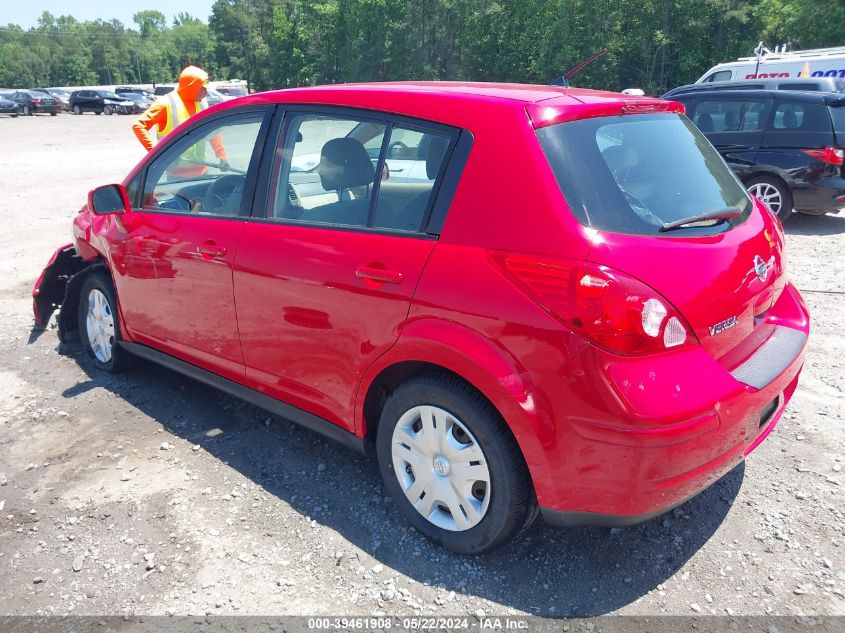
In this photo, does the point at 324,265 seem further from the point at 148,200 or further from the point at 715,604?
the point at 715,604

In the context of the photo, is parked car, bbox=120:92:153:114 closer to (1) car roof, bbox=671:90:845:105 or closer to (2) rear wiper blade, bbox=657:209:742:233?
(1) car roof, bbox=671:90:845:105

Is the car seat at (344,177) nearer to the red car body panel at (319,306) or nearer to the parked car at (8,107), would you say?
the red car body panel at (319,306)

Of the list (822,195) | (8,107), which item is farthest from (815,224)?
(8,107)

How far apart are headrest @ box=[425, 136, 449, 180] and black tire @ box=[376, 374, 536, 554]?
32.2 inches

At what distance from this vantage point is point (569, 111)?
2.63 metres

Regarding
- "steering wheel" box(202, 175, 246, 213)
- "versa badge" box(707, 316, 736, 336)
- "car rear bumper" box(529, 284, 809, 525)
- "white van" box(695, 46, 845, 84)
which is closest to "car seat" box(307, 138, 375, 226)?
"steering wheel" box(202, 175, 246, 213)

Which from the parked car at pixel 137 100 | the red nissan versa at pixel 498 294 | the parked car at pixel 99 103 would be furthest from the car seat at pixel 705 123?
the parked car at pixel 99 103

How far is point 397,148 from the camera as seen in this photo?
292cm

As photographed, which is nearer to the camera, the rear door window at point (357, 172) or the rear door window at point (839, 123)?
the rear door window at point (357, 172)

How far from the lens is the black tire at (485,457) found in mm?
2529

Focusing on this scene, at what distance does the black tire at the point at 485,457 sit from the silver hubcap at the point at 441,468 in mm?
28

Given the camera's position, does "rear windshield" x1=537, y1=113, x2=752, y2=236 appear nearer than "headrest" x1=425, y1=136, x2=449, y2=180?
Yes

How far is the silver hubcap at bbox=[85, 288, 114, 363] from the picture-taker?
4.58 metres

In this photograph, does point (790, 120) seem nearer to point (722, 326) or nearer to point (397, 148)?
point (722, 326)
